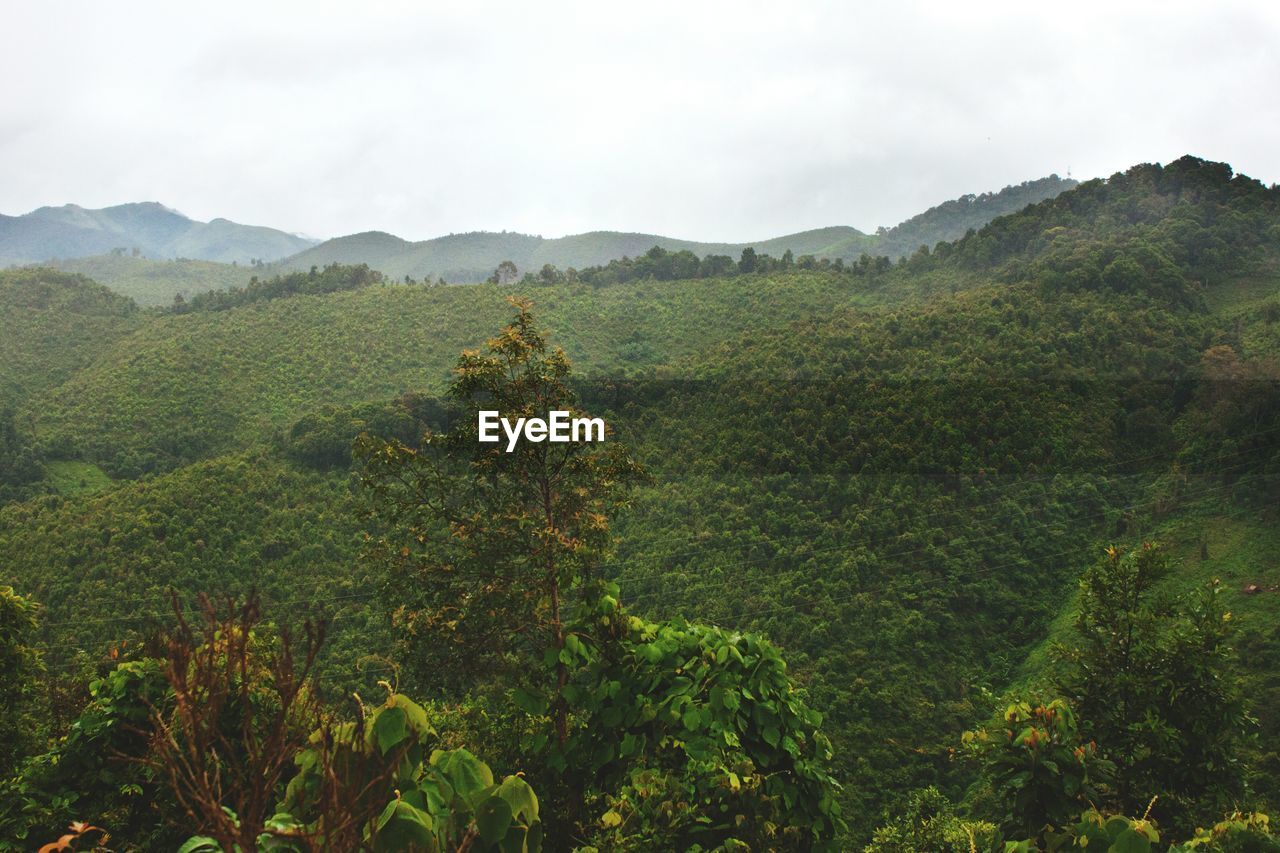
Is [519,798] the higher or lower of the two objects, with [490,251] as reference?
lower

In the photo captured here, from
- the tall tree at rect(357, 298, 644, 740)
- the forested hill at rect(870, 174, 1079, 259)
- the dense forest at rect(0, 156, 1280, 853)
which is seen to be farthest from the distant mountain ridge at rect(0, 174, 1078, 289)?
the tall tree at rect(357, 298, 644, 740)

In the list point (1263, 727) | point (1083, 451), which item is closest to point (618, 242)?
point (1083, 451)

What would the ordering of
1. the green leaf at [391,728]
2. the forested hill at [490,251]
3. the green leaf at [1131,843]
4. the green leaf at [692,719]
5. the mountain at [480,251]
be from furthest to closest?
the mountain at [480,251] < the forested hill at [490,251] < the green leaf at [692,719] < the green leaf at [1131,843] < the green leaf at [391,728]

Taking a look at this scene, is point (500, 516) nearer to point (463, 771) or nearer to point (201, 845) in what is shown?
point (463, 771)

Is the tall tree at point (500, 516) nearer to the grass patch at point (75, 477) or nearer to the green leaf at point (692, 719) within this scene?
the green leaf at point (692, 719)

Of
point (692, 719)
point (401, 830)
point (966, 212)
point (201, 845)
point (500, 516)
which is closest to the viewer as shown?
point (201, 845)

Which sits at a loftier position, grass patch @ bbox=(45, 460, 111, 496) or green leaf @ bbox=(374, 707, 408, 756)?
green leaf @ bbox=(374, 707, 408, 756)

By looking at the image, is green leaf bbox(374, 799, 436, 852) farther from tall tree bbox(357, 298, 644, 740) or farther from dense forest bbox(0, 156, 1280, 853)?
tall tree bbox(357, 298, 644, 740)

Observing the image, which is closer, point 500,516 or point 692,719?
point 692,719

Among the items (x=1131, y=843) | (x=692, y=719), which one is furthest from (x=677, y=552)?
(x=1131, y=843)

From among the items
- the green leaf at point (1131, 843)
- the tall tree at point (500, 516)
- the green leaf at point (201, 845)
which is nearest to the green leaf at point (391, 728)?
the green leaf at point (201, 845)
